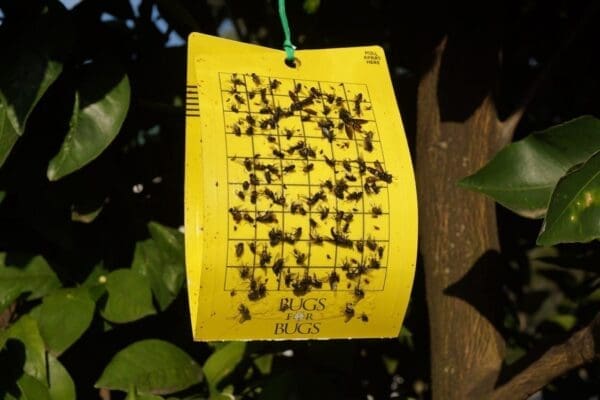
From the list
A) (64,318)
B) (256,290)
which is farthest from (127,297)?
(256,290)

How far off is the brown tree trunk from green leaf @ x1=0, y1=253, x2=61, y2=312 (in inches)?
18.8

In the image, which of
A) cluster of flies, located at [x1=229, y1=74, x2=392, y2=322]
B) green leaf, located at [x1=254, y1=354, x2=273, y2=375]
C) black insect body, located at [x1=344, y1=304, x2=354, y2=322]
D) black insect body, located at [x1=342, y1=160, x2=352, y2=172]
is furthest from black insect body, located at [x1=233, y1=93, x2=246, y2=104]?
green leaf, located at [x1=254, y1=354, x2=273, y2=375]

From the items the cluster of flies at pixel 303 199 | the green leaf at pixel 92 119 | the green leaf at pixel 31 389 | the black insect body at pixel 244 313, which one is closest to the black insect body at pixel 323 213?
the cluster of flies at pixel 303 199

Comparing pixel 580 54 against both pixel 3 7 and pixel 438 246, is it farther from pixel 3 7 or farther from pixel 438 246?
pixel 3 7

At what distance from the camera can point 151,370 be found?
1.05m

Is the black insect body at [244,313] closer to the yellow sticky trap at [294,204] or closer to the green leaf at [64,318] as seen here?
the yellow sticky trap at [294,204]

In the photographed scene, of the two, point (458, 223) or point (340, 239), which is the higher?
point (340, 239)

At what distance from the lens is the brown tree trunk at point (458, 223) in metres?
1.14

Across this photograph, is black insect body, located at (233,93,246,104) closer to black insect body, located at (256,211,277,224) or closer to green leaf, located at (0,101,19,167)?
black insect body, located at (256,211,277,224)

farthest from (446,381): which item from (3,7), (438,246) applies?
(3,7)

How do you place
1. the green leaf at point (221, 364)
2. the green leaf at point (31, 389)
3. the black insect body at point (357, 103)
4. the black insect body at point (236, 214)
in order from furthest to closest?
the green leaf at point (221, 364) → the green leaf at point (31, 389) → the black insect body at point (357, 103) → the black insect body at point (236, 214)

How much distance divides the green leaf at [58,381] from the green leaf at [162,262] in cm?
15

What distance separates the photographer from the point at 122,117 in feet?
3.22

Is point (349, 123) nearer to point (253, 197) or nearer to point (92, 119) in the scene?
point (253, 197)
